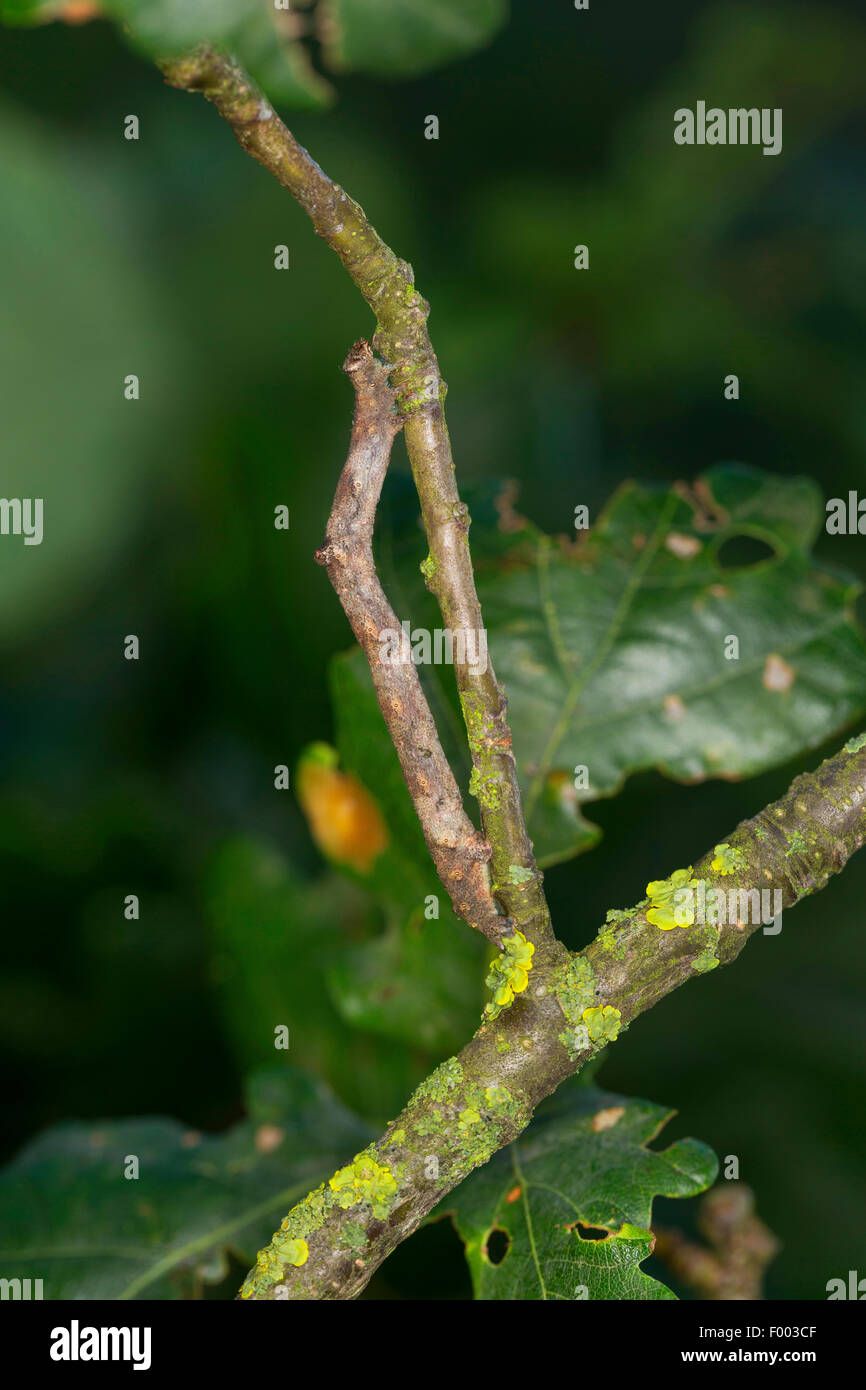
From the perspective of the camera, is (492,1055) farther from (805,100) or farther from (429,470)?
(805,100)

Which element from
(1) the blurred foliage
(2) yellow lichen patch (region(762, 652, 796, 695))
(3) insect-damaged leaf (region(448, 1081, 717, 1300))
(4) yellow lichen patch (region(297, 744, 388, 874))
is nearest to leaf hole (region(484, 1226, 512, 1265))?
(3) insect-damaged leaf (region(448, 1081, 717, 1300))

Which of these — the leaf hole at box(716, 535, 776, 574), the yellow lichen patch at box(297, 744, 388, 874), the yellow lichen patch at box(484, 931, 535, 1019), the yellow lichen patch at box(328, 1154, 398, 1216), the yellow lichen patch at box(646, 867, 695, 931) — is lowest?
the yellow lichen patch at box(328, 1154, 398, 1216)

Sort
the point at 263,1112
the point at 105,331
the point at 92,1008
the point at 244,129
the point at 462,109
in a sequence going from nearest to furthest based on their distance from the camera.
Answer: the point at 244,129
the point at 263,1112
the point at 105,331
the point at 92,1008
the point at 462,109

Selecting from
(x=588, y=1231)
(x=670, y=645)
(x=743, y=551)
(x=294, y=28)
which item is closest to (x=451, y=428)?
(x=743, y=551)

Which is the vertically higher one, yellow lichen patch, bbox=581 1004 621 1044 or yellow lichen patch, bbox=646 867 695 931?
yellow lichen patch, bbox=646 867 695 931

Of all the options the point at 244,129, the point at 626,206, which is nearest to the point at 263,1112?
the point at 244,129

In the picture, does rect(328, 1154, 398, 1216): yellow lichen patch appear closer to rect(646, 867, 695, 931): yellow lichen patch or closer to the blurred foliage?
rect(646, 867, 695, 931): yellow lichen patch
